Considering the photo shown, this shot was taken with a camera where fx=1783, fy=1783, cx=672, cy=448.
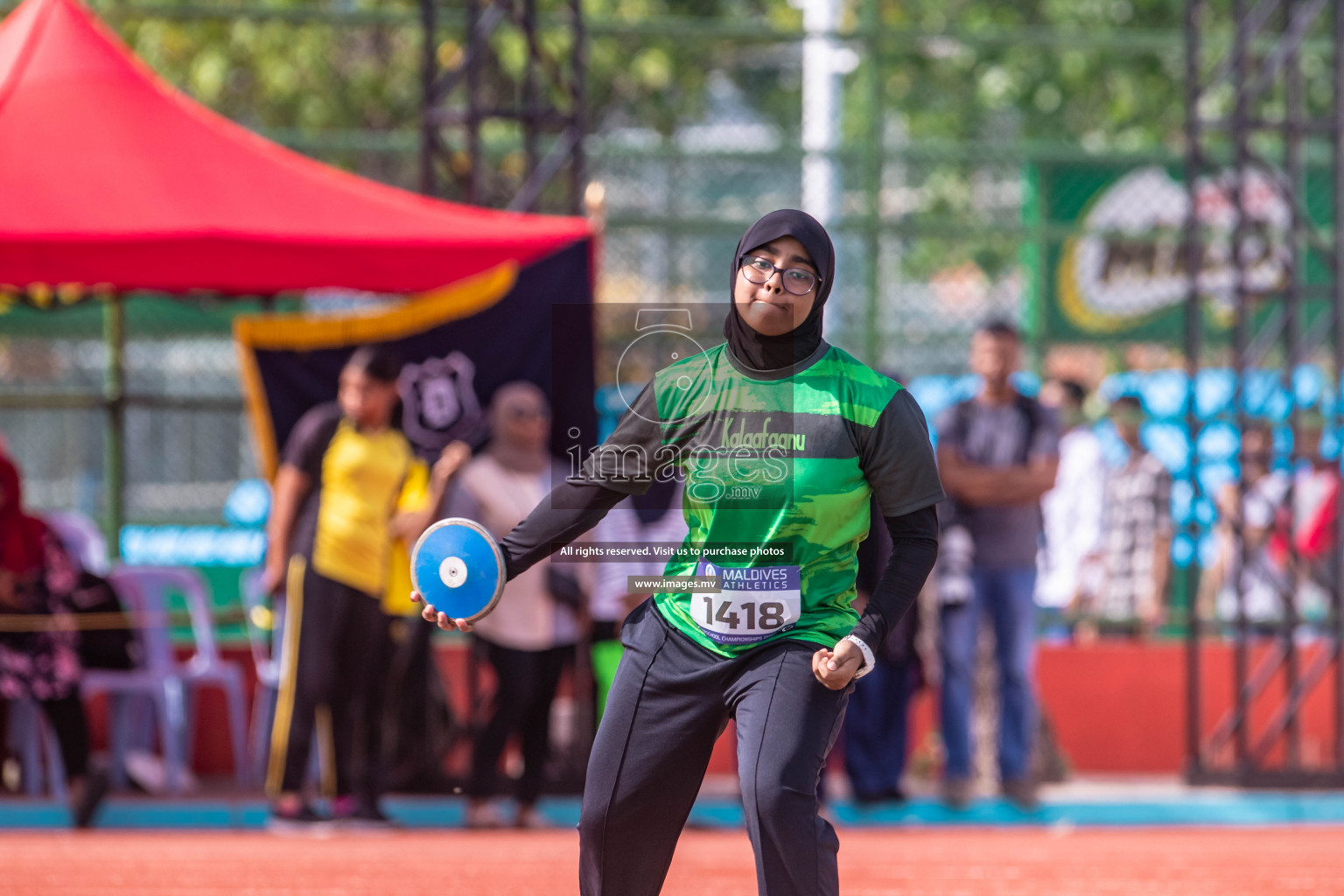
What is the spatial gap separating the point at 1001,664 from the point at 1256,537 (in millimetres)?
2365

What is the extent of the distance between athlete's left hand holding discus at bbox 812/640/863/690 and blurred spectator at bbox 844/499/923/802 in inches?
196

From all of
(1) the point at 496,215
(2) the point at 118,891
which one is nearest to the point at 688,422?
(2) the point at 118,891

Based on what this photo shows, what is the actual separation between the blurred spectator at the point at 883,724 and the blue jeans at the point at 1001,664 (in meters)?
0.20

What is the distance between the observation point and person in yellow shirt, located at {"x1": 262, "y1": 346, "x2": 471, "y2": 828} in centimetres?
799

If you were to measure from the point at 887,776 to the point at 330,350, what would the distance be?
3.51 m

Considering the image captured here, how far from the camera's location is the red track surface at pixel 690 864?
679cm

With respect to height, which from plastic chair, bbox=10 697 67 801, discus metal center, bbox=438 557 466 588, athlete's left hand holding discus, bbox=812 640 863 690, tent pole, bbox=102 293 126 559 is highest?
tent pole, bbox=102 293 126 559

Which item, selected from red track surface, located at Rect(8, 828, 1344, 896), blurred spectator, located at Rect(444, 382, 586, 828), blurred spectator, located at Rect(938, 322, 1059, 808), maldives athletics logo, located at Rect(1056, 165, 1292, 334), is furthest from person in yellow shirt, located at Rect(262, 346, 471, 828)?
maldives athletics logo, located at Rect(1056, 165, 1292, 334)

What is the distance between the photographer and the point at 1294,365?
9.76 metres

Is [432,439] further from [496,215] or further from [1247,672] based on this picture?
[1247,672]

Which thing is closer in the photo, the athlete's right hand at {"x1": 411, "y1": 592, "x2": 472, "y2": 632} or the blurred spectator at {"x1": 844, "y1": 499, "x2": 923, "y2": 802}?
the athlete's right hand at {"x1": 411, "y1": 592, "x2": 472, "y2": 632}

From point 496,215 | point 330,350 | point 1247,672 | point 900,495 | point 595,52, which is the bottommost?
point 1247,672

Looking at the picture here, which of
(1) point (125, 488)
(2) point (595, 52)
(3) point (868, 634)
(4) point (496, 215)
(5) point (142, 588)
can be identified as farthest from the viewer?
(2) point (595, 52)

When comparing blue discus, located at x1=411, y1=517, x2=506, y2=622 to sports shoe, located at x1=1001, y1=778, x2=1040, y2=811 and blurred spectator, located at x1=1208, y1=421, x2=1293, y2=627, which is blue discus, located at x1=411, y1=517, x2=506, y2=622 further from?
blurred spectator, located at x1=1208, y1=421, x2=1293, y2=627
